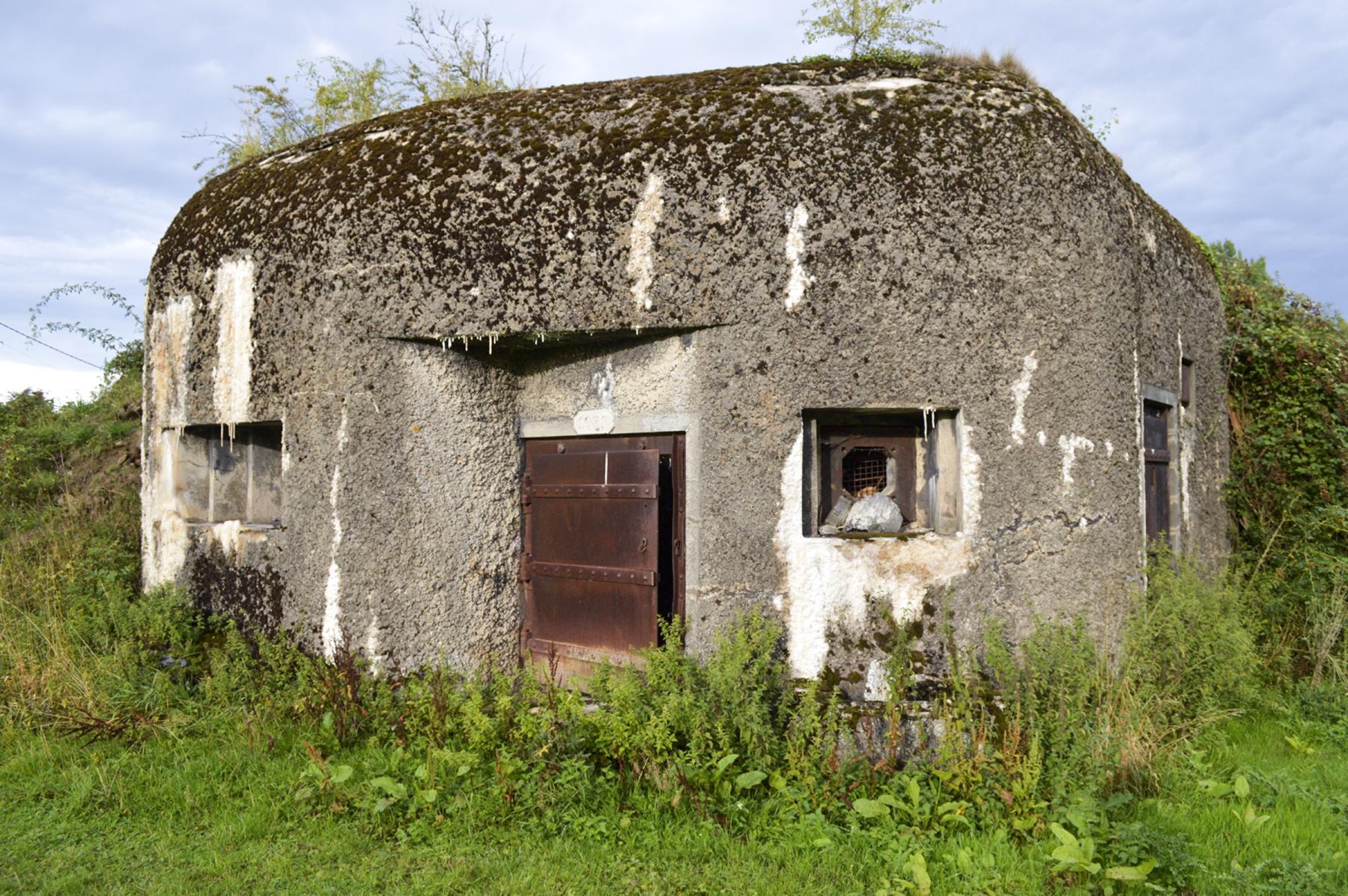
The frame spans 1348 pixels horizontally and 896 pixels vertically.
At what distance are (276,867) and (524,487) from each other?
236 centimetres

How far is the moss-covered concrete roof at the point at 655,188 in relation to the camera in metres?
4.45

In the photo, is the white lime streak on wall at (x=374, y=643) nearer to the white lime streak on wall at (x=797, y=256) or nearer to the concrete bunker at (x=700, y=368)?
the concrete bunker at (x=700, y=368)

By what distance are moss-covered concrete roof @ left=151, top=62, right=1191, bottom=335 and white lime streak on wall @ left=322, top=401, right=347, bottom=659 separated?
66 centimetres

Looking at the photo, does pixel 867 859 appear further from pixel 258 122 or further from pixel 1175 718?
pixel 258 122

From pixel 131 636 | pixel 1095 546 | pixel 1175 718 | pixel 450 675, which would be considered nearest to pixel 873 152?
pixel 1095 546

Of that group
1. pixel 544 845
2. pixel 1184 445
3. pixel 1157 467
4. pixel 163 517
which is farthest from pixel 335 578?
pixel 1184 445

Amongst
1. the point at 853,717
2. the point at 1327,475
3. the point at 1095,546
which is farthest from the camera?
the point at 1327,475

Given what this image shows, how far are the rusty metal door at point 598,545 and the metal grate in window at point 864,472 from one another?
35.0 inches

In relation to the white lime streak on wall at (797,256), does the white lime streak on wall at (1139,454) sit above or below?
below

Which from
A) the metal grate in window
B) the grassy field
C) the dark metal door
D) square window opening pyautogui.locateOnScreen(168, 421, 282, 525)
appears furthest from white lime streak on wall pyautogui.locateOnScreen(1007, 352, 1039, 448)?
square window opening pyautogui.locateOnScreen(168, 421, 282, 525)

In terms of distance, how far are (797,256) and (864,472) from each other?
3.89 ft

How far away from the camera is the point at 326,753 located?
4.43 meters

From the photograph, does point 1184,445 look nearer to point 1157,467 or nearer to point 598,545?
point 1157,467

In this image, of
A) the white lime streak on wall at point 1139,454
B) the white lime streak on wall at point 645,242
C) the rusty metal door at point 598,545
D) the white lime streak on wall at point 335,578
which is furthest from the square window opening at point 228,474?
the white lime streak on wall at point 1139,454
